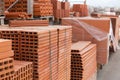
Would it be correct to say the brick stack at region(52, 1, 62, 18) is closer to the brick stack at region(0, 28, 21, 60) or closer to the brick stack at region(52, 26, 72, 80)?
the brick stack at region(52, 26, 72, 80)

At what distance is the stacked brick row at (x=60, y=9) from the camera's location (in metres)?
13.8

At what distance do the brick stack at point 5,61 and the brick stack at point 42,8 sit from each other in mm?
6064

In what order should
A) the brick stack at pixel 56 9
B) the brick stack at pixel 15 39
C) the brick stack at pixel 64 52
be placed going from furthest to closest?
1. the brick stack at pixel 56 9
2. the brick stack at pixel 64 52
3. the brick stack at pixel 15 39

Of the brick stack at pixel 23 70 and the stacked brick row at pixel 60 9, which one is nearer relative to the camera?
the brick stack at pixel 23 70

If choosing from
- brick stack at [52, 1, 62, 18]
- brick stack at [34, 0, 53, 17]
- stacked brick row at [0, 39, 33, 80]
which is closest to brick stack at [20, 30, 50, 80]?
stacked brick row at [0, 39, 33, 80]

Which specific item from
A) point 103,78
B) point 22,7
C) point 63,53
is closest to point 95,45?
point 103,78

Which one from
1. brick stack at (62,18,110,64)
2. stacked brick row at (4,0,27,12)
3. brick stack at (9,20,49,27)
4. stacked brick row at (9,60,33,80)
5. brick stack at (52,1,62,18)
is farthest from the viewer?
brick stack at (52,1,62,18)

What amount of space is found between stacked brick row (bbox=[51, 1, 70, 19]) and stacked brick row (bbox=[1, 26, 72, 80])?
6.42m

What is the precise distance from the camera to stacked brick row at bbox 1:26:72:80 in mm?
5832

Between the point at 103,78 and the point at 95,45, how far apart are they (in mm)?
1913

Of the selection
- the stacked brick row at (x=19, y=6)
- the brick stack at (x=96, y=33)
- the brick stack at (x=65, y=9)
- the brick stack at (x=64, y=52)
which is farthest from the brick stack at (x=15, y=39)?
the brick stack at (x=65, y=9)

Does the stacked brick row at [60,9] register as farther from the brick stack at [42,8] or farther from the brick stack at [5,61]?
the brick stack at [5,61]

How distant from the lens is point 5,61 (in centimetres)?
469

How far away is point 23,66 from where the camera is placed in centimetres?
539
